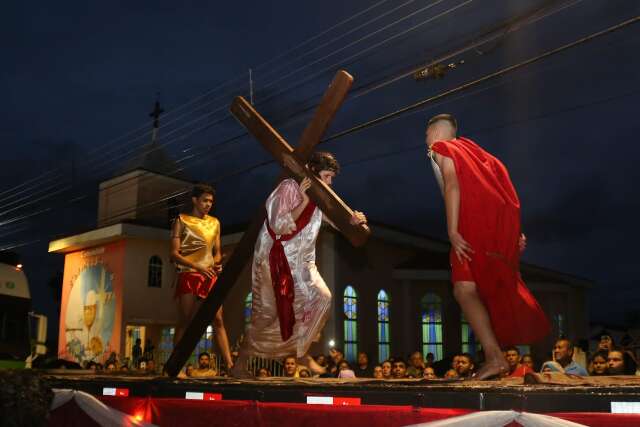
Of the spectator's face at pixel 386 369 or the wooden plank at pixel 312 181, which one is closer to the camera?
the wooden plank at pixel 312 181

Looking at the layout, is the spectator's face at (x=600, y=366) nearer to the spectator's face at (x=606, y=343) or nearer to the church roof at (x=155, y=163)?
the spectator's face at (x=606, y=343)

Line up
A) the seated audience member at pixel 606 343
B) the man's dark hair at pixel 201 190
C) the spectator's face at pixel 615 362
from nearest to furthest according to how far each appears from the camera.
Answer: the man's dark hair at pixel 201 190 < the spectator's face at pixel 615 362 < the seated audience member at pixel 606 343

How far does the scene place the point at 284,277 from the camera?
5.45 metres

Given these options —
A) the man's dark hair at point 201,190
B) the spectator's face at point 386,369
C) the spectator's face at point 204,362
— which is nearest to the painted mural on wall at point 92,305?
the spectator's face at point 204,362

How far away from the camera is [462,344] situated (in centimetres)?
2355

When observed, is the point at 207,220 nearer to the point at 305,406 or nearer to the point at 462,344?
the point at 305,406

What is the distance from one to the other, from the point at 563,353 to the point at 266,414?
13.9ft

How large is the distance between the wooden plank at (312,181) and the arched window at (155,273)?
20070 mm

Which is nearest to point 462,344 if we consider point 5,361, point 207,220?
point 5,361

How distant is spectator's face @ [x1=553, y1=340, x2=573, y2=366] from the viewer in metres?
7.27

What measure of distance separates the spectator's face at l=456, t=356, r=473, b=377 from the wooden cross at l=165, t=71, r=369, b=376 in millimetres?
4055

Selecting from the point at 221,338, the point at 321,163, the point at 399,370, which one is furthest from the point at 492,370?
the point at 399,370

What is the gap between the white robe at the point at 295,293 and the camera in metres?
5.41

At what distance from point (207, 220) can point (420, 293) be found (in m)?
17.8
